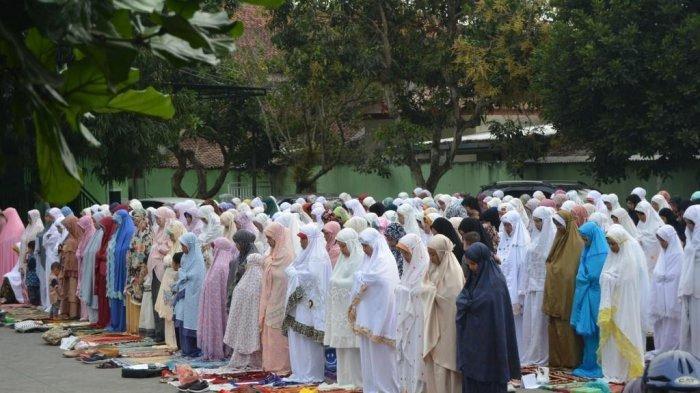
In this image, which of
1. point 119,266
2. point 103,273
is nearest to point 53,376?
point 119,266

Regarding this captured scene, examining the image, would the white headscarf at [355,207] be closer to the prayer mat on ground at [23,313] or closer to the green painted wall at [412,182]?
the prayer mat on ground at [23,313]

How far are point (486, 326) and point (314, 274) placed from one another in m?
3.02

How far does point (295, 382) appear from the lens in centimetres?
1139

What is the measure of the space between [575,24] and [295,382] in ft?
42.0

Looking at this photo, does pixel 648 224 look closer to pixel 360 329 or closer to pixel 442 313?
pixel 360 329

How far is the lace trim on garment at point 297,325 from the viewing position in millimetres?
11281

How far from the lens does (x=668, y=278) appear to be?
11.5 meters

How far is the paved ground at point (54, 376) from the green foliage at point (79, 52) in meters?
9.43

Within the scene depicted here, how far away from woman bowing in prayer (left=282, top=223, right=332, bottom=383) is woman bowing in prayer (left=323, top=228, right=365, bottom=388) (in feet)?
1.07

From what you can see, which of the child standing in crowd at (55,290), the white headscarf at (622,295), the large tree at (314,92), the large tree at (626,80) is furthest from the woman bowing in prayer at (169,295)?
the large tree at (314,92)

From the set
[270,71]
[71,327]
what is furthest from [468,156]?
[71,327]

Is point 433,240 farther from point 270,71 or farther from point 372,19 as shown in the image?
point 270,71

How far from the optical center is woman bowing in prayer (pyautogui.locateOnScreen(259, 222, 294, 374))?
11.9m

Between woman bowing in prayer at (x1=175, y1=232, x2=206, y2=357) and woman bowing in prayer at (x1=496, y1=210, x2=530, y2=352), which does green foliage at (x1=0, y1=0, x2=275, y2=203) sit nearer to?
woman bowing in prayer at (x1=496, y1=210, x2=530, y2=352)
